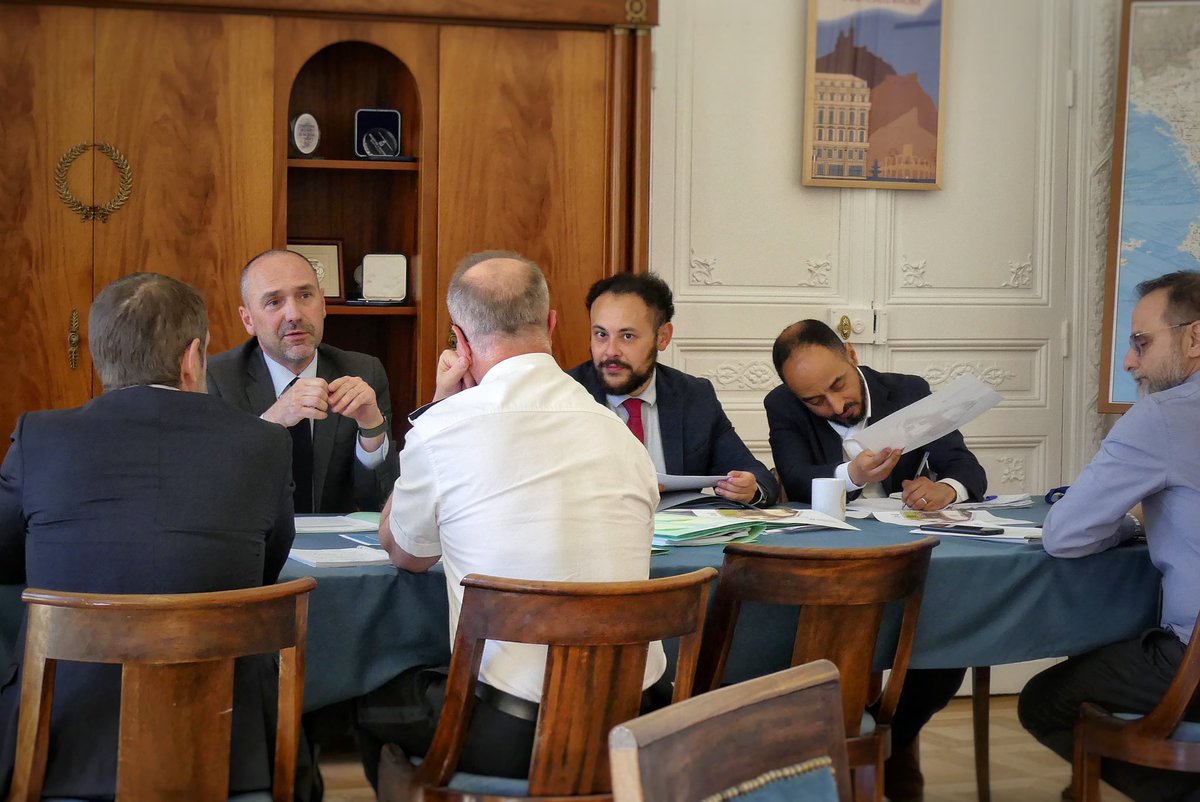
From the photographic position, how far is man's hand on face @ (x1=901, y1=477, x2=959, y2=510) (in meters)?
3.27

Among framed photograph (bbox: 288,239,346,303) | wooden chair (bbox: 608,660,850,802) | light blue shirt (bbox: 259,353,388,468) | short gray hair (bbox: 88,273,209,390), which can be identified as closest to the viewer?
wooden chair (bbox: 608,660,850,802)

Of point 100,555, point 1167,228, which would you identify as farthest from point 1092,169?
point 100,555

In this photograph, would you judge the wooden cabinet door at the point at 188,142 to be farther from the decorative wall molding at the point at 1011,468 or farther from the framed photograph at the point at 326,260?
the decorative wall molding at the point at 1011,468

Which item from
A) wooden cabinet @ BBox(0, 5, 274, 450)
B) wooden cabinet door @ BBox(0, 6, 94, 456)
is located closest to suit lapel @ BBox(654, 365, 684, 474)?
wooden cabinet @ BBox(0, 5, 274, 450)

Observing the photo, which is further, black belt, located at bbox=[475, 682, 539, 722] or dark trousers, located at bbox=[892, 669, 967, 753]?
dark trousers, located at bbox=[892, 669, 967, 753]

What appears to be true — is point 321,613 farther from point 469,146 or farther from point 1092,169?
point 1092,169

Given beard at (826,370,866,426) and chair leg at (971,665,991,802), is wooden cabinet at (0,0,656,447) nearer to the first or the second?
beard at (826,370,866,426)

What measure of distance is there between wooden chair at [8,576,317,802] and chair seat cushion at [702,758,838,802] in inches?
34.5

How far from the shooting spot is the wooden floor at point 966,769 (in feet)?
11.4

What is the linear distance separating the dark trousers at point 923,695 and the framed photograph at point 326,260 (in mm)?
2370

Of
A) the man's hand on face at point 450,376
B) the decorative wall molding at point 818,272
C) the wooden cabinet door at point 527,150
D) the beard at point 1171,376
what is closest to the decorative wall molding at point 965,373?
the decorative wall molding at point 818,272

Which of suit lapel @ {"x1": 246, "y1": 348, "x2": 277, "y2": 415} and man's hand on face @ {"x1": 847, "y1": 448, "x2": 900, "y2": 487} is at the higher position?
suit lapel @ {"x1": 246, "y1": 348, "x2": 277, "y2": 415}

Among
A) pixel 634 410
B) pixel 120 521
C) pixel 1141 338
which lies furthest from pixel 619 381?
pixel 120 521

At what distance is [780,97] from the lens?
5.07 metres
